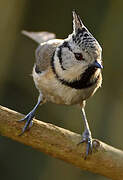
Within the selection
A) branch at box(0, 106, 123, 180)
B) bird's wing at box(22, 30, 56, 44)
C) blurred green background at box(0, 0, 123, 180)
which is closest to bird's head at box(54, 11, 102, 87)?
branch at box(0, 106, 123, 180)

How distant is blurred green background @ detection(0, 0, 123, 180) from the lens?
14.1 ft

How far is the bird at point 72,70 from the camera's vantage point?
251cm

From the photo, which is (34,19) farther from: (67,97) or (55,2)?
(67,97)

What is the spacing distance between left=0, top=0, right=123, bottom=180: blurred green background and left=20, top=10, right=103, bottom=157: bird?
1359mm

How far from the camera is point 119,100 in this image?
467cm

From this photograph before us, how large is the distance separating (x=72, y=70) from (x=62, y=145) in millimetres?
489

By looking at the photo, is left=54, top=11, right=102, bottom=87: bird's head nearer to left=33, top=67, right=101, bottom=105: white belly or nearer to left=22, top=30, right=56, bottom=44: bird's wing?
left=33, top=67, right=101, bottom=105: white belly

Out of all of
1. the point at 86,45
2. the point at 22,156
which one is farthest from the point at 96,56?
the point at 22,156

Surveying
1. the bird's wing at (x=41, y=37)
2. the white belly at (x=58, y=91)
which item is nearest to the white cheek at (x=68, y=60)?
the white belly at (x=58, y=91)

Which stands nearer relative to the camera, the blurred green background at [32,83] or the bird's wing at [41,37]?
the bird's wing at [41,37]

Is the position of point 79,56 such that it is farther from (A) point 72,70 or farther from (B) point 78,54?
(A) point 72,70

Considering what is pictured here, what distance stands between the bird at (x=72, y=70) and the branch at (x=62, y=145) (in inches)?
1.8

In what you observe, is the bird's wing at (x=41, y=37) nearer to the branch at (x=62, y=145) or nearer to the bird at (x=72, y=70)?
the bird at (x=72, y=70)

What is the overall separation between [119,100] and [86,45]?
2256 millimetres
